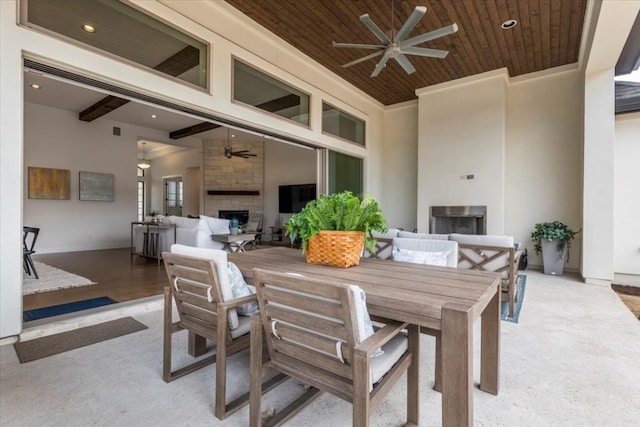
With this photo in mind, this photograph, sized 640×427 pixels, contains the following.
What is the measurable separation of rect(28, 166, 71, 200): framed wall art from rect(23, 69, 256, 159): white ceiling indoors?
1.48m

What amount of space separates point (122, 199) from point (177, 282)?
7.70 meters

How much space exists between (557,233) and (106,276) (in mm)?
7068

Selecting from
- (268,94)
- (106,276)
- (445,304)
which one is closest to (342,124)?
(268,94)

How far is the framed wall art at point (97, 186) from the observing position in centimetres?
732

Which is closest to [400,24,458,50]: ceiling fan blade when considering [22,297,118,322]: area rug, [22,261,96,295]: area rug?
[22,297,118,322]: area rug

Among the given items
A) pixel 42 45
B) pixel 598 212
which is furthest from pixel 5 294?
pixel 598 212

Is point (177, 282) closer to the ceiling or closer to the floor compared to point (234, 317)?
closer to the ceiling

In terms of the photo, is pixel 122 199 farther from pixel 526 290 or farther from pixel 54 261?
pixel 526 290

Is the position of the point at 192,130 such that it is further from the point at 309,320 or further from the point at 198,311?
the point at 309,320

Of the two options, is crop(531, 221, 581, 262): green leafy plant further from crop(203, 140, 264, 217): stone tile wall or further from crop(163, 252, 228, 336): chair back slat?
crop(203, 140, 264, 217): stone tile wall

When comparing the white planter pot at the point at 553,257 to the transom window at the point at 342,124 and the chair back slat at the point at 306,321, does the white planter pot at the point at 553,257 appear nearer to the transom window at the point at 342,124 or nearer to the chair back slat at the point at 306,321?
the transom window at the point at 342,124

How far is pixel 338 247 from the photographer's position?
1.88m

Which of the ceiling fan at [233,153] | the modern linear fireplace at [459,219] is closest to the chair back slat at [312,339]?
the modern linear fireplace at [459,219]

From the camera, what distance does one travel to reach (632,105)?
4.86 metres
